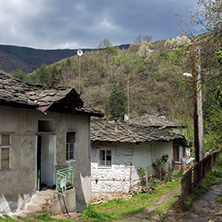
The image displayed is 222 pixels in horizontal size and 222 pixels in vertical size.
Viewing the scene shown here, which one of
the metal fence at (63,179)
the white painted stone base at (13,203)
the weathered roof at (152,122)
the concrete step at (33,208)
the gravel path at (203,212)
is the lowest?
the gravel path at (203,212)

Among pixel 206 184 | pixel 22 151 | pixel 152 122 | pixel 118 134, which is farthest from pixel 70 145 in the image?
pixel 152 122

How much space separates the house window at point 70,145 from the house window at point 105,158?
5.88 meters

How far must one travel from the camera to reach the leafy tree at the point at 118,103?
55188 millimetres

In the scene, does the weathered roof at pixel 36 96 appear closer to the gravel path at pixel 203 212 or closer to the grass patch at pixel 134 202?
the gravel path at pixel 203 212

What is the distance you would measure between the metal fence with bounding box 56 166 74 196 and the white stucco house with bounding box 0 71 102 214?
14 centimetres

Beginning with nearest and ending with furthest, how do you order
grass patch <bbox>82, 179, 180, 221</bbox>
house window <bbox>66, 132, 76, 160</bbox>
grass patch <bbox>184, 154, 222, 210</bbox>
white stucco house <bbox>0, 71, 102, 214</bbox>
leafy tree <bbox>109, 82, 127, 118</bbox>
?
white stucco house <bbox>0, 71, 102, 214</bbox>, house window <bbox>66, 132, 76, 160</bbox>, grass patch <bbox>184, 154, 222, 210</bbox>, grass patch <bbox>82, 179, 180, 221</bbox>, leafy tree <bbox>109, 82, 127, 118</bbox>

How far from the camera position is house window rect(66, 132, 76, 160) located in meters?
10.6

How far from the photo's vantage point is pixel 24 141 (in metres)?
8.09

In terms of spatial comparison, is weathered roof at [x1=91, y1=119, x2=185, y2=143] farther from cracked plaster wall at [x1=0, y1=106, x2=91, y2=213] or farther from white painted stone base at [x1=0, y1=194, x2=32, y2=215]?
white painted stone base at [x1=0, y1=194, x2=32, y2=215]

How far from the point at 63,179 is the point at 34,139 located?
1846 millimetres

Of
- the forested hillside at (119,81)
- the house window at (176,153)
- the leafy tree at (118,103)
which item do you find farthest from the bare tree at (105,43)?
the house window at (176,153)

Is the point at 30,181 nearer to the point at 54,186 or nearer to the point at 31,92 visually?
the point at 54,186

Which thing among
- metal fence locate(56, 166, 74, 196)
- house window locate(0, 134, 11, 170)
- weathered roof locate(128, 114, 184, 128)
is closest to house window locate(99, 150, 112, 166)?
metal fence locate(56, 166, 74, 196)

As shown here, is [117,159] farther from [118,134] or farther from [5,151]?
[5,151]
